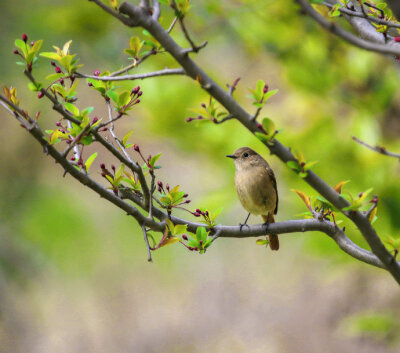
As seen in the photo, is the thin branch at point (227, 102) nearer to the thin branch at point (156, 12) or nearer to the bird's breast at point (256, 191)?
Answer: the thin branch at point (156, 12)

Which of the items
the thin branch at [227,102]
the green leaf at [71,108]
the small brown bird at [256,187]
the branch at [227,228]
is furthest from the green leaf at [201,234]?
the small brown bird at [256,187]

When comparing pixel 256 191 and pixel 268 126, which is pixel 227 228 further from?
pixel 256 191

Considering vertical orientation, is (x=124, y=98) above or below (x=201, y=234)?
above

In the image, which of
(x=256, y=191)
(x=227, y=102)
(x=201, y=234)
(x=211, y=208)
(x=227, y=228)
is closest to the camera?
(x=227, y=102)

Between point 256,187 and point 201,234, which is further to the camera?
point 256,187

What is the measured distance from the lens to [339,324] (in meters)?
6.16

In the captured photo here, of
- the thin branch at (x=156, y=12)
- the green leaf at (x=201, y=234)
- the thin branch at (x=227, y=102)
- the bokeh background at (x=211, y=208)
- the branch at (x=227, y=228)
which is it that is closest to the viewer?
the thin branch at (x=227, y=102)

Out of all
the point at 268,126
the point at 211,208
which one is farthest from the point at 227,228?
the point at 211,208

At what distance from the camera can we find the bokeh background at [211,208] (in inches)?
167

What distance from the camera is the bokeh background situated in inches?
167

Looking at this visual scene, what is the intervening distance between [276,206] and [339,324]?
2796 millimetres

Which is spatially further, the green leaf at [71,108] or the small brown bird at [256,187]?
the small brown bird at [256,187]

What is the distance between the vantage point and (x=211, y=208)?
13.4ft

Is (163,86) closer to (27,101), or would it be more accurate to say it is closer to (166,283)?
(27,101)
